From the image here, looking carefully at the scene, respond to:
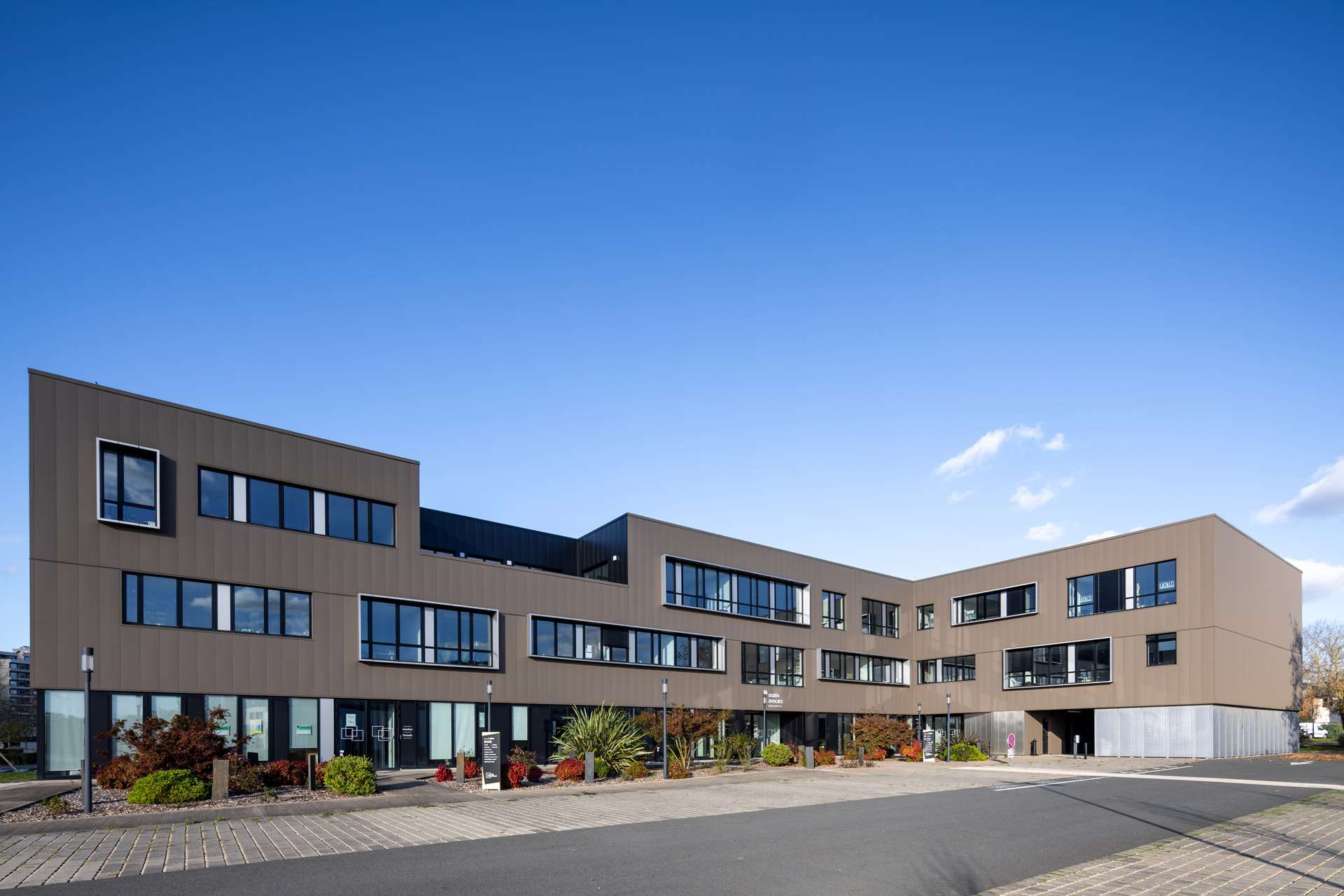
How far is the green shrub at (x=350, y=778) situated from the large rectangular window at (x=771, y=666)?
2251cm

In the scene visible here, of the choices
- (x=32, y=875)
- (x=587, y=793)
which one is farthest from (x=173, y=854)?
(x=587, y=793)

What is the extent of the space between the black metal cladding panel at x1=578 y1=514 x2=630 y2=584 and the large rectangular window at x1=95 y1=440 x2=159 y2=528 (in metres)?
17.6

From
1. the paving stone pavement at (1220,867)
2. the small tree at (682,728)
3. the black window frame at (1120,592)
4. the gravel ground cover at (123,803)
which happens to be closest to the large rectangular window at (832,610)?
the black window frame at (1120,592)

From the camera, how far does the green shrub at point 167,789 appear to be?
711 inches

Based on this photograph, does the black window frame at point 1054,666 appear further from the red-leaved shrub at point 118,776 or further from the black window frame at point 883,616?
the red-leaved shrub at point 118,776

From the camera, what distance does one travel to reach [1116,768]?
32562 millimetres

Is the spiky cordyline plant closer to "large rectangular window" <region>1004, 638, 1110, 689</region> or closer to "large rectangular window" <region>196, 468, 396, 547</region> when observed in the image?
"large rectangular window" <region>196, 468, 396, 547</region>

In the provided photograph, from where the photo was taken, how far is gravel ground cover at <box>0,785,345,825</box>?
16516mm

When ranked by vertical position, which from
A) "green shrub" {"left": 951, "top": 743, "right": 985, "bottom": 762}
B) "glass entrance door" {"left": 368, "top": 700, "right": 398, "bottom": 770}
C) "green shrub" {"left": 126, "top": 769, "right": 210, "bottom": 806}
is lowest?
"green shrub" {"left": 951, "top": 743, "right": 985, "bottom": 762}

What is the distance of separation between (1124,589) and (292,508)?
3582 cm

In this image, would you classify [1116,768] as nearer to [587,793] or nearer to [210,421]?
[587,793]

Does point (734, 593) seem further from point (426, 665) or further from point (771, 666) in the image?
point (426, 665)

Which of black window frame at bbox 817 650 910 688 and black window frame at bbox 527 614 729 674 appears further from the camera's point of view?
black window frame at bbox 817 650 910 688

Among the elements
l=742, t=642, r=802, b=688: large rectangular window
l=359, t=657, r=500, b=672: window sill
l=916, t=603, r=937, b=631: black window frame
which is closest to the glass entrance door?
l=359, t=657, r=500, b=672: window sill
